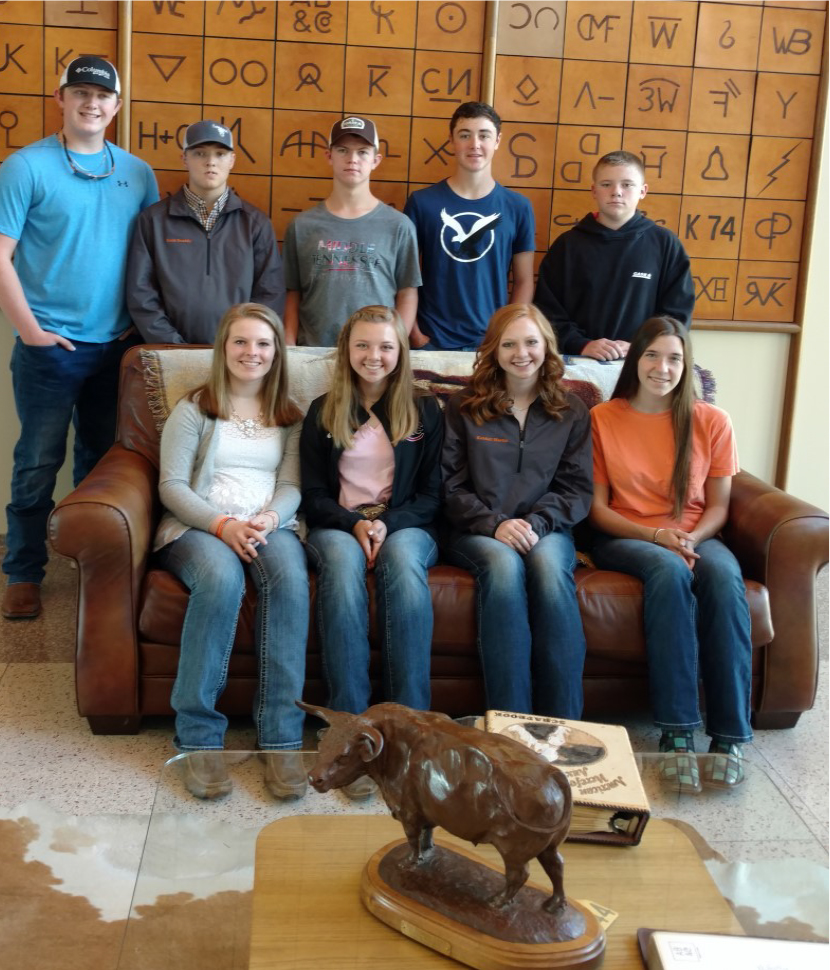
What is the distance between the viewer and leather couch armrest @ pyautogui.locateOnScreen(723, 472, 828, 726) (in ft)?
8.09

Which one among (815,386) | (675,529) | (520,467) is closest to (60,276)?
(520,467)

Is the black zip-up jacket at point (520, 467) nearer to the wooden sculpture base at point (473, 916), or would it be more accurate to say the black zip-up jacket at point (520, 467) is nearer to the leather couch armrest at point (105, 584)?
the leather couch armrest at point (105, 584)

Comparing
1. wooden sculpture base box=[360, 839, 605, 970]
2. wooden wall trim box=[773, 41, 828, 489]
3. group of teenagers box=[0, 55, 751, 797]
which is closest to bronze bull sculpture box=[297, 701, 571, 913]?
wooden sculpture base box=[360, 839, 605, 970]

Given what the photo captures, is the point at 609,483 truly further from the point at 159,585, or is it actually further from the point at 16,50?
the point at 16,50

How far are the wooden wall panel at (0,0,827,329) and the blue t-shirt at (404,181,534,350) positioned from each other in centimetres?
25

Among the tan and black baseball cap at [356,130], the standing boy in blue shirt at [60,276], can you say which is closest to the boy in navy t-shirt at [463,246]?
the tan and black baseball cap at [356,130]

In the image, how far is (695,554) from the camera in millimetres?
2469

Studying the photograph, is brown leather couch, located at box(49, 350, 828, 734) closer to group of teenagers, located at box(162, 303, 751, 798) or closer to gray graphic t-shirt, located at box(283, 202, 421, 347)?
group of teenagers, located at box(162, 303, 751, 798)

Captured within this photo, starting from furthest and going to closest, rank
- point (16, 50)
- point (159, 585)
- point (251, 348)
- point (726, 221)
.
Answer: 1. point (726, 221)
2. point (16, 50)
3. point (251, 348)
4. point (159, 585)

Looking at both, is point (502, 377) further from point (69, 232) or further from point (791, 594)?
point (69, 232)

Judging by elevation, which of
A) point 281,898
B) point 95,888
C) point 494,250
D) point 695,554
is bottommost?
point 95,888

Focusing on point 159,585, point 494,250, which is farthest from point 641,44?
point 159,585

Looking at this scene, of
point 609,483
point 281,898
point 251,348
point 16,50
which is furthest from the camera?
Result: point 16,50

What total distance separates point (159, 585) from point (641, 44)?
2.48m
